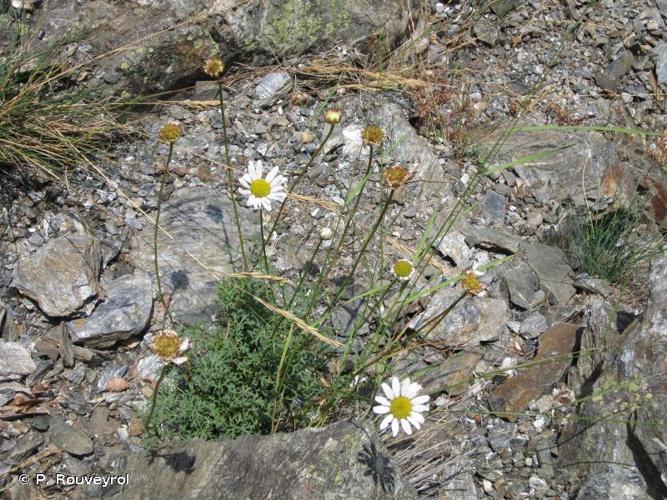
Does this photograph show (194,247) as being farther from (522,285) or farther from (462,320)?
(522,285)

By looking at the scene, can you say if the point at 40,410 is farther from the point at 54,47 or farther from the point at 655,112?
the point at 655,112

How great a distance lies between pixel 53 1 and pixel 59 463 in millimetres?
2728

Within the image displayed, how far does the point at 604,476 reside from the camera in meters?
3.14

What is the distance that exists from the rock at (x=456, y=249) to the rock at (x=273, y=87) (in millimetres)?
1424

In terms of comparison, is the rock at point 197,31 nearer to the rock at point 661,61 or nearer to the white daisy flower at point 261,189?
the white daisy flower at point 261,189

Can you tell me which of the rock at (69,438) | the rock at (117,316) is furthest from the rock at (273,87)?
the rock at (69,438)

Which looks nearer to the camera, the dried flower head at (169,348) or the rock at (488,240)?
the dried flower head at (169,348)

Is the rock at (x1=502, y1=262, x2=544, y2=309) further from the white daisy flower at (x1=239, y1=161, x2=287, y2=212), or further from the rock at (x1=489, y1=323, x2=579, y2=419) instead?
the white daisy flower at (x1=239, y1=161, x2=287, y2=212)

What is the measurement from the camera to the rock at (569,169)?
183 inches

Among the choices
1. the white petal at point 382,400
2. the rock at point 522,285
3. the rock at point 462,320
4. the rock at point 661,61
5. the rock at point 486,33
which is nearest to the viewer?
the white petal at point 382,400

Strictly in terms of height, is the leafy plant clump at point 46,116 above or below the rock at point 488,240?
above

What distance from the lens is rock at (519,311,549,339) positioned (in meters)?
3.84

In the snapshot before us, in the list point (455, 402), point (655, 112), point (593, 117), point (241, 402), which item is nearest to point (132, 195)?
point (241, 402)

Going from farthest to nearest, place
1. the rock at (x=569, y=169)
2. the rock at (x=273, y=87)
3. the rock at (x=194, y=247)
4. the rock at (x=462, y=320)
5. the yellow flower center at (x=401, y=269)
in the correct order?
the rock at (x=569, y=169)
the rock at (x=273, y=87)
the rock at (x=462, y=320)
the rock at (x=194, y=247)
the yellow flower center at (x=401, y=269)
